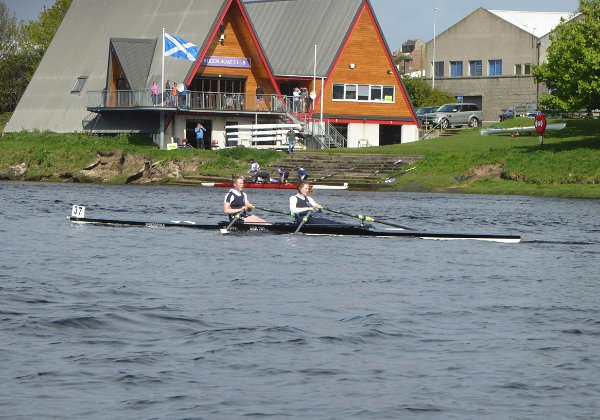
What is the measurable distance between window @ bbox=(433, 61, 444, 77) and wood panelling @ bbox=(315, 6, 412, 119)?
27.5 m

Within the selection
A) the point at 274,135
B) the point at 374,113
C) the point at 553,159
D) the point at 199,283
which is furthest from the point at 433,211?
the point at 374,113

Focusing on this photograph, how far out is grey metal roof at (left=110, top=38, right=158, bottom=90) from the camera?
67.4m

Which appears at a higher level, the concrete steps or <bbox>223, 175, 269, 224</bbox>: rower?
the concrete steps

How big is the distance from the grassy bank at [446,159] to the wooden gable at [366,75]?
554cm

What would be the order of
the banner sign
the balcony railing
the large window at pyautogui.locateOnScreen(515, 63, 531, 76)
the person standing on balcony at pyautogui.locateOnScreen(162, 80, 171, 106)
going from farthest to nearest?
1. the large window at pyautogui.locateOnScreen(515, 63, 531, 76)
2. the banner sign
3. the balcony railing
4. the person standing on balcony at pyautogui.locateOnScreen(162, 80, 171, 106)

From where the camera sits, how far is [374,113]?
74312 mm

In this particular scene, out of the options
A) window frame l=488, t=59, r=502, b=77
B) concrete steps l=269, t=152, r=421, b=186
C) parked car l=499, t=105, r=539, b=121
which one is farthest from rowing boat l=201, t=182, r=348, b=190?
window frame l=488, t=59, r=502, b=77

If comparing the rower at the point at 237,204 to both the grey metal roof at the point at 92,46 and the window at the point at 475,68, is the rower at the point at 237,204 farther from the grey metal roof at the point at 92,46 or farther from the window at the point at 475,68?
the window at the point at 475,68

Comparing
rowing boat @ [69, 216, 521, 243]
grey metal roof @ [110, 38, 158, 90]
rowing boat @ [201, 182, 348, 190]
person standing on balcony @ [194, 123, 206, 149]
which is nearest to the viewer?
rowing boat @ [69, 216, 521, 243]

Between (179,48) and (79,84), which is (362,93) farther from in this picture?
(79,84)

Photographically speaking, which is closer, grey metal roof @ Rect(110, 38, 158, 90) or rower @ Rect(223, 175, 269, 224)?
rower @ Rect(223, 175, 269, 224)

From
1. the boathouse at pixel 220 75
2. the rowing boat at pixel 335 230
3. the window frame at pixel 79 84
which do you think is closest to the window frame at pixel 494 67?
the boathouse at pixel 220 75

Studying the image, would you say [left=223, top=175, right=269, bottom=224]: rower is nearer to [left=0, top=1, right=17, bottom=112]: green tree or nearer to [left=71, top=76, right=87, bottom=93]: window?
[left=71, top=76, right=87, bottom=93]: window

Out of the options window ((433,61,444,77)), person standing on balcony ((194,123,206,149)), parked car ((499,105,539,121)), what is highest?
window ((433,61,444,77))
